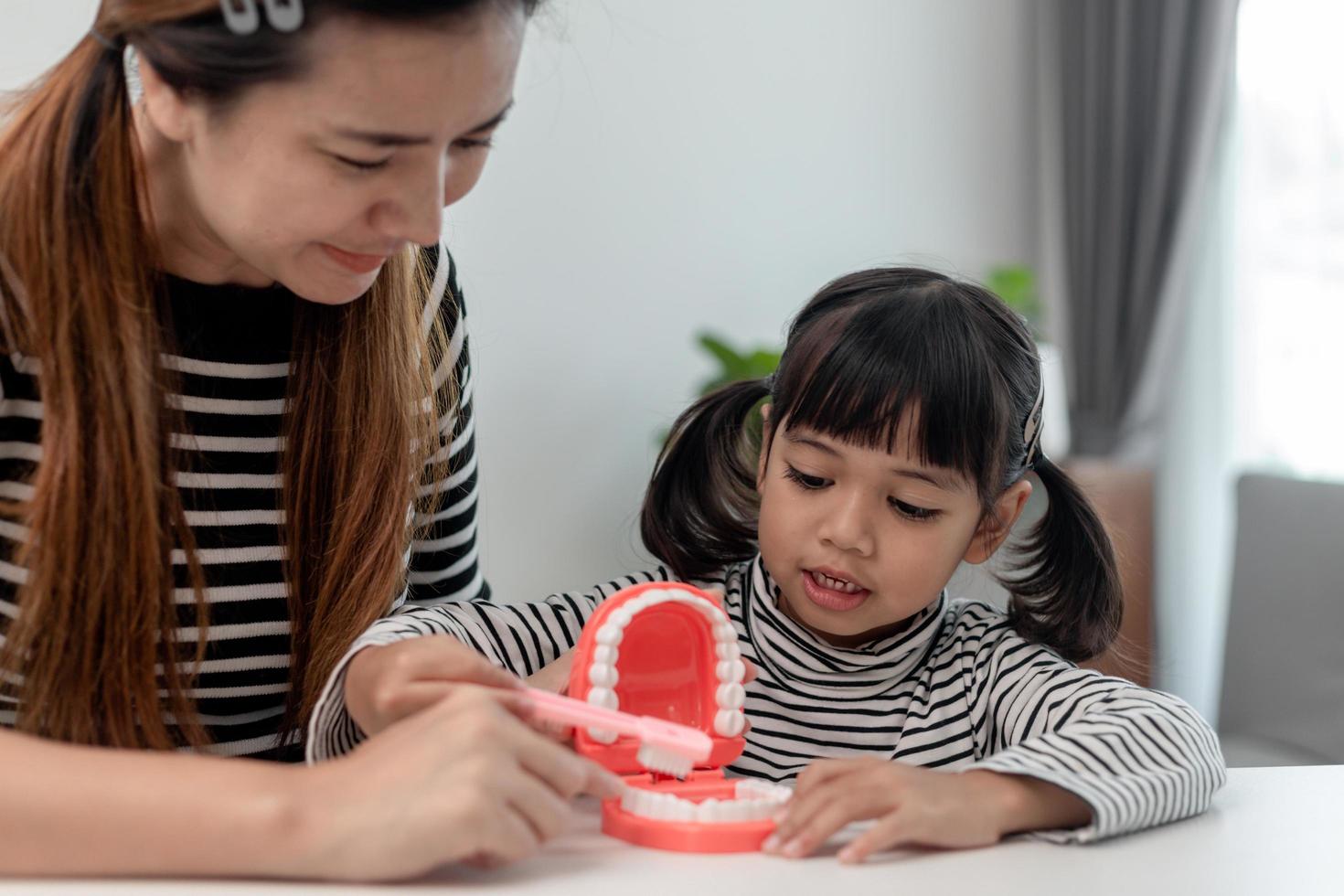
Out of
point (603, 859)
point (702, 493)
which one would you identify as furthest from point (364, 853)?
point (702, 493)

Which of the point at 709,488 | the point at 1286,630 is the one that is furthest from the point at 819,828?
the point at 1286,630

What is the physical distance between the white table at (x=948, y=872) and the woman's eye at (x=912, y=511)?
36 centimetres

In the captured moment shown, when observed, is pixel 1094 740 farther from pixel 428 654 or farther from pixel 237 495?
pixel 237 495

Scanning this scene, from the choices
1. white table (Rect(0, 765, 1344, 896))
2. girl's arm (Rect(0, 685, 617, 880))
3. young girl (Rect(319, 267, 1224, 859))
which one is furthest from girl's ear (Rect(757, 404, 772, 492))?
girl's arm (Rect(0, 685, 617, 880))

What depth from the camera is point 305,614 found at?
44.7 inches

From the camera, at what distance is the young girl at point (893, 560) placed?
3.84 ft

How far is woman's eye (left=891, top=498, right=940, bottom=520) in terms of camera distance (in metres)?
1.20

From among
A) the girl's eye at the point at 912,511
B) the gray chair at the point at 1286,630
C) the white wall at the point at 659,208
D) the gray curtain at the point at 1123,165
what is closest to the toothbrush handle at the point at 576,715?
the girl's eye at the point at 912,511

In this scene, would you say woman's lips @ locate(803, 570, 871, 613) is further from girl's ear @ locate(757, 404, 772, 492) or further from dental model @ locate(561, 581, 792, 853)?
dental model @ locate(561, 581, 792, 853)

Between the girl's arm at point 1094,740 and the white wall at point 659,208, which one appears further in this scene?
the white wall at point 659,208

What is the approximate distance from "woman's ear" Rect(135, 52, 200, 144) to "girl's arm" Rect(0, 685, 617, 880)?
43 centimetres

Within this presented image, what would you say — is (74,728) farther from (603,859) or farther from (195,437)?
(603,859)

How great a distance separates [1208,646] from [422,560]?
2927mm

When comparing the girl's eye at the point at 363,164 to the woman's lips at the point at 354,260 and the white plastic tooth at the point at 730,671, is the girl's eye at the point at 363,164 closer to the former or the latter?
the woman's lips at the point at 354,260
